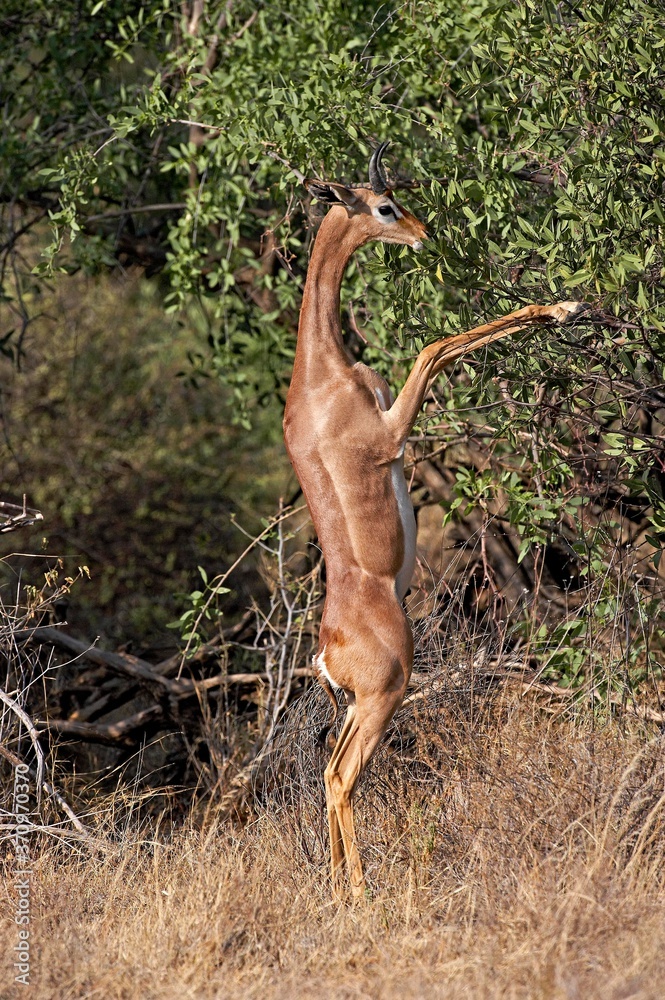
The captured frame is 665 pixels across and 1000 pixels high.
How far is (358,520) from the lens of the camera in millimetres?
4320

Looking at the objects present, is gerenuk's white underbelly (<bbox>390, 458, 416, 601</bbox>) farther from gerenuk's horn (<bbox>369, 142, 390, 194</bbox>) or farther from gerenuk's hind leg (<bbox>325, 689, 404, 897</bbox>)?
gerenuk's horn (<bbox>369, 142, 390, 194</bbox>)

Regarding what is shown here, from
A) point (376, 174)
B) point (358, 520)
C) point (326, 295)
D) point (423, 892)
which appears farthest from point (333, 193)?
point (423, 892)

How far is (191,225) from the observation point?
6.83 meters

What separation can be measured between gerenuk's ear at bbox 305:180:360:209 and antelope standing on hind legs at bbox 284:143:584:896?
174 mm

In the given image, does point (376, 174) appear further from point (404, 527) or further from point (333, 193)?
point (404, 527)

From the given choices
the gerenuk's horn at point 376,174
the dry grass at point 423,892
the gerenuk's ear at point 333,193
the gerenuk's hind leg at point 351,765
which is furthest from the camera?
the gerenuk's ear at point 333,193

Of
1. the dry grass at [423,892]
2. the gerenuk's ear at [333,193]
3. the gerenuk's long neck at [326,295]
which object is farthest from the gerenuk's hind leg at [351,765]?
the gerenuk's ear at [333,193]

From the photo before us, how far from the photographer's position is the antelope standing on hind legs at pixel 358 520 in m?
4.31

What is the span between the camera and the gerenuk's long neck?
14.7ft

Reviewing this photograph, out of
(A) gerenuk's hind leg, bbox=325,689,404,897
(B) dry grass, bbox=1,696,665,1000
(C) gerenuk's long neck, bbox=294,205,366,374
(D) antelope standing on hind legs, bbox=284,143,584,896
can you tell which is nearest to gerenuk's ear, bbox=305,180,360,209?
(C) gerenuk's long neck, bbox=294,205,366,374

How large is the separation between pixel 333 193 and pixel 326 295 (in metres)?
0.42

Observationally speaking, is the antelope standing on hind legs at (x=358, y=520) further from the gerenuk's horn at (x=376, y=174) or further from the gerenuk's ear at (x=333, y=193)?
the gerenuk's ear at (x=333, y=193)

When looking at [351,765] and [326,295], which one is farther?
[326,295]

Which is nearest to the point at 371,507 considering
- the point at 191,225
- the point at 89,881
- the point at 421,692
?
the point at 421,692
